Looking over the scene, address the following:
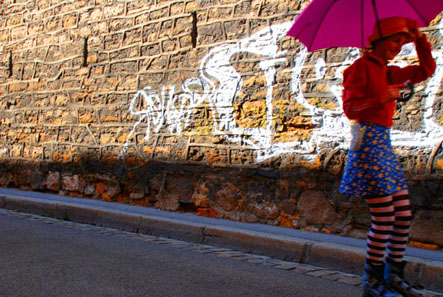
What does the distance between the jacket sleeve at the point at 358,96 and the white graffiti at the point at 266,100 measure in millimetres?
2027

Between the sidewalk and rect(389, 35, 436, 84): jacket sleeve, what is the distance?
57.2 inches

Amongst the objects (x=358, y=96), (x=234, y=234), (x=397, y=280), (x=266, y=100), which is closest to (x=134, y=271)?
(x=234, y=234)

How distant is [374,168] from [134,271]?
192 centimetres

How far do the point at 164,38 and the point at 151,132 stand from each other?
127cm

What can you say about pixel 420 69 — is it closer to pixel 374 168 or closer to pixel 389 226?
pixel 374 168

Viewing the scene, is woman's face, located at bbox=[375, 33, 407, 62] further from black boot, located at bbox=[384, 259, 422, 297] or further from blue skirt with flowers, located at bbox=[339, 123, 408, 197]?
black boot, located at bbox=[384, 259, 422, 297]

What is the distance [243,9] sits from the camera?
18.9 ft

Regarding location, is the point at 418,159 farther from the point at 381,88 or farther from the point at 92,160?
the point at 92,160

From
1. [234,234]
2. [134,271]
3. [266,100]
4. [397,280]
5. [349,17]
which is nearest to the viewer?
[397,280]

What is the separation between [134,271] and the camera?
3594 mm

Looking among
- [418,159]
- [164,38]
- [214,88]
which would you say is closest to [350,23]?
[418,159]

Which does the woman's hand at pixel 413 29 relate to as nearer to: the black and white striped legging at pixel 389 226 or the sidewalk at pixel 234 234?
the black and white striped legging at pixel 389 226

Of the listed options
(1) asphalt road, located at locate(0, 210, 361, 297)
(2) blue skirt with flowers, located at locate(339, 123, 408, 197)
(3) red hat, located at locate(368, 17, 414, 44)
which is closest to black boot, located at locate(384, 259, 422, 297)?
(2) blue skirt with flowers, located at locate(339, 123, 408, 197)

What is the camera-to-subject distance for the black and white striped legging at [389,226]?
265 cm
